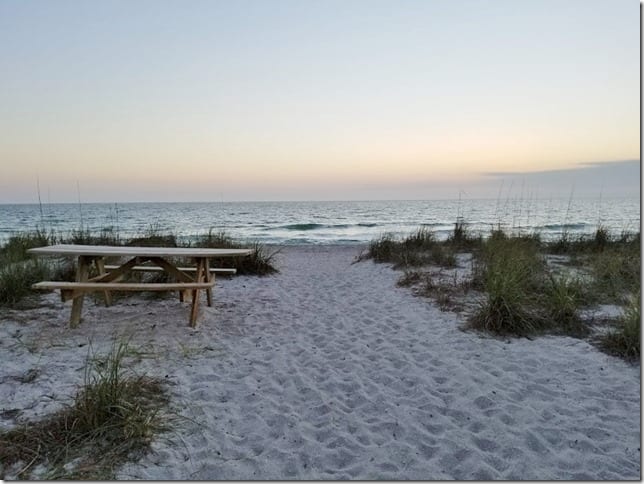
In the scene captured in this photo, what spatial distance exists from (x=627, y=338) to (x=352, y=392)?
260cm

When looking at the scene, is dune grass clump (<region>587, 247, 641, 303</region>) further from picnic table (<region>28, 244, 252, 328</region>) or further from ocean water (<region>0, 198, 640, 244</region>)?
picnic table (<region>28, 244, 252, 328</region>)

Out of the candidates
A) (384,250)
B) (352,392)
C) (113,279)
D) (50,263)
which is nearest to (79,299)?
(113,279)

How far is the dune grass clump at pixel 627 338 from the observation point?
11.6 ft

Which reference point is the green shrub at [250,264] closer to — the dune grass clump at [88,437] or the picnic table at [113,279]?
the picnic table at [113,279]

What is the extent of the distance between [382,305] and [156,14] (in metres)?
6.78

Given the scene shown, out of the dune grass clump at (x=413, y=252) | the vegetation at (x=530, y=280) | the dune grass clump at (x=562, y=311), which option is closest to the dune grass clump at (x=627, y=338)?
the vegetation at (x=530, y=280)

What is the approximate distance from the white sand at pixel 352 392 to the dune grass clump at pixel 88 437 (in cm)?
13

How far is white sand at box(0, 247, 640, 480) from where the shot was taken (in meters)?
2.18

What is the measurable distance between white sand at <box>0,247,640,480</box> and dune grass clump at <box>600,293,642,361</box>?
15cm

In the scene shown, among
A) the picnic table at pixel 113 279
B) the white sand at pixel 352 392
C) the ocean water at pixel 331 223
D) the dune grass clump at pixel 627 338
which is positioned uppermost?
the picnic table at pixel 113 279

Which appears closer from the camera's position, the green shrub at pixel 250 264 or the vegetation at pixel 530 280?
the vegetation at pixel 530 280

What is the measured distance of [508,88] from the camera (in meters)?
8.34

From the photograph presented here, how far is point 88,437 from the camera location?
7.13ft

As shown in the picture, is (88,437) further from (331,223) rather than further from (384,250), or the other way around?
(331,223)
